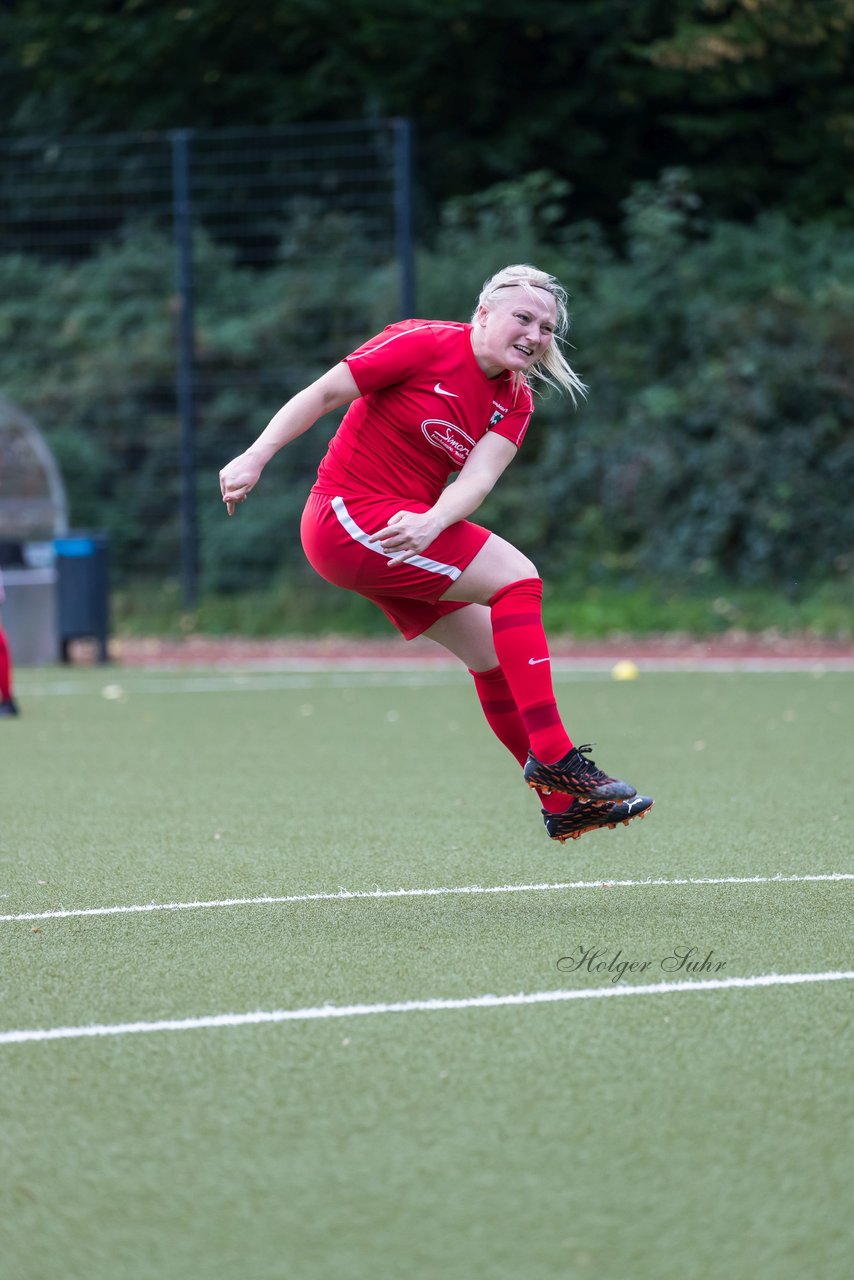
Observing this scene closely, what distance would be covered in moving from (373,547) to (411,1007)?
5.20ft

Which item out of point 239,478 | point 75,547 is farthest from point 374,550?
point 75,547

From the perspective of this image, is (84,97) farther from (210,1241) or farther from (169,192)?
(210,1241)

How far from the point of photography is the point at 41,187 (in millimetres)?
20719

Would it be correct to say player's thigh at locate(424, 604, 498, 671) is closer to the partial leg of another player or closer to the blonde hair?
the blonde hair

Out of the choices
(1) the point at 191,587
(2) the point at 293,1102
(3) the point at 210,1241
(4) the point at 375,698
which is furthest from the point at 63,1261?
(1) the point at 191,587

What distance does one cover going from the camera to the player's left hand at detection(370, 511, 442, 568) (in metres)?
5.11

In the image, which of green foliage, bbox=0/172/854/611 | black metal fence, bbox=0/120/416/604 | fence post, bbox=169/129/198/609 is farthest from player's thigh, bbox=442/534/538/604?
black metal fence, bbox=0/120/416/604

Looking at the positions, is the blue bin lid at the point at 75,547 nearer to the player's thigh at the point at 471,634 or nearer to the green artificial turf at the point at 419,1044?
the green artificial turf at the point at 419,1044

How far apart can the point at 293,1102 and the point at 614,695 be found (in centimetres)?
870

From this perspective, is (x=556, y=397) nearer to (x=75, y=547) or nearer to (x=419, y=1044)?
(x=75, y=547)

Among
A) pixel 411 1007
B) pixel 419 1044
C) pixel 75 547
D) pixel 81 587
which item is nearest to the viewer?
pixel 419 1044

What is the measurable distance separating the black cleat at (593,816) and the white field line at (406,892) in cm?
31

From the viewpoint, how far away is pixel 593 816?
17.2 feet

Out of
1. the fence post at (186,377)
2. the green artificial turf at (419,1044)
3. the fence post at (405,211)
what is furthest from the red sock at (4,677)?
the fence post at (186,377)
